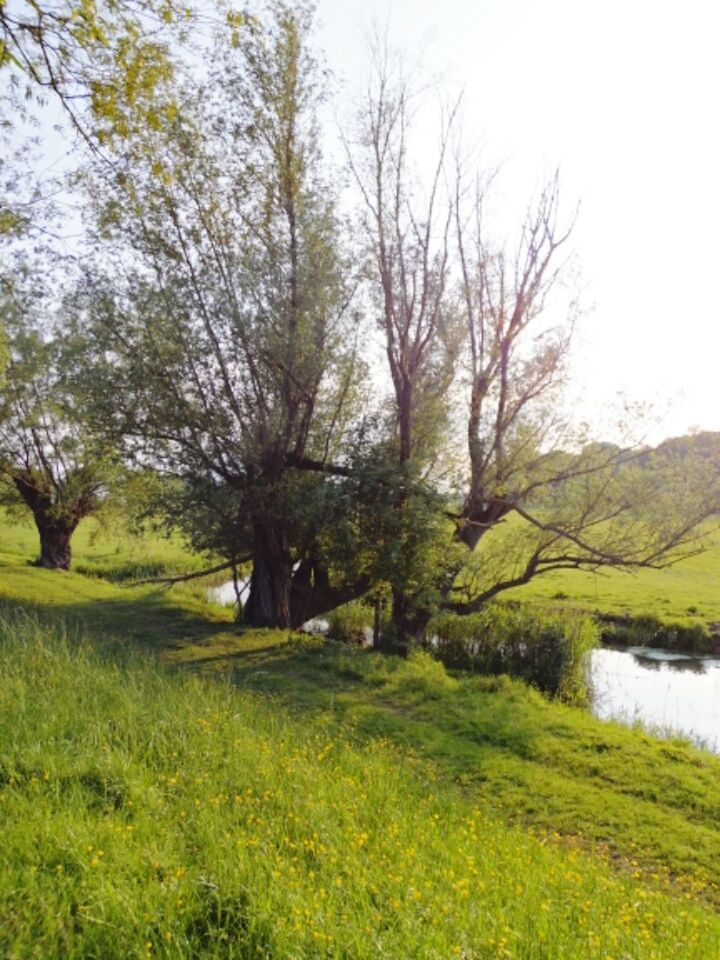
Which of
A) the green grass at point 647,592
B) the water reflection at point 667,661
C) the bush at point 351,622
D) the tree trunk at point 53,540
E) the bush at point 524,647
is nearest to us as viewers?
the bush at point 524,647

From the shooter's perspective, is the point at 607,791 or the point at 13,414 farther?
the point at 13,414

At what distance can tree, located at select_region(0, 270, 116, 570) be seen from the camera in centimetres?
2511

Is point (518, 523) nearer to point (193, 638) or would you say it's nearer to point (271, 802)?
point (193, 638)

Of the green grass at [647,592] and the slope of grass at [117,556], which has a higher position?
the slope of grass at [117,556]

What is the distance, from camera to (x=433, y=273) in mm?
17859

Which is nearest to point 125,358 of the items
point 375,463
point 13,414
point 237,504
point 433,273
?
point 237,504

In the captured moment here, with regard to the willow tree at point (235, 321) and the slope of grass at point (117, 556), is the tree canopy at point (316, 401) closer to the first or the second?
the willow tree at point (235, 321)

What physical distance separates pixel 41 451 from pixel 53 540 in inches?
155

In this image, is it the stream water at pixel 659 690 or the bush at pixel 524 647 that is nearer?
the stream water at pixel 659 690

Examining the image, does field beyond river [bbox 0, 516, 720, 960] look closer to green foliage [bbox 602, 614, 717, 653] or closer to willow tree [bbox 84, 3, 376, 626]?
willow tree [bbox 84, 3, 376, 626]

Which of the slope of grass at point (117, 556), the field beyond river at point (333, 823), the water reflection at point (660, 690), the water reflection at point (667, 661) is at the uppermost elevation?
the slope of grass at point (117, 556)

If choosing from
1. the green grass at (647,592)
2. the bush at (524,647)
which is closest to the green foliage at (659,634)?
the green grass at (647,592)

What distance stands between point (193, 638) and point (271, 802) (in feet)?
33.5

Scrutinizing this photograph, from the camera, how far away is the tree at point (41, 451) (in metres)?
25.1
